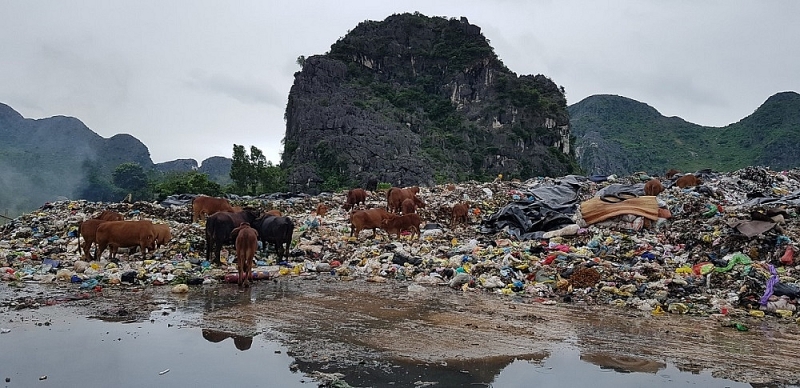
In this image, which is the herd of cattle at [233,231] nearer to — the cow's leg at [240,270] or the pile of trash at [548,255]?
the cow's leg at [240,270]

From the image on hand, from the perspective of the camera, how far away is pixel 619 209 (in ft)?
37.9

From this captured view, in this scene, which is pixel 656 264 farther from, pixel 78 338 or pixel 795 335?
pixel 78 338

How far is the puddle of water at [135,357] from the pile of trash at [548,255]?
210 cm

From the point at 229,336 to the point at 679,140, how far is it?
282 ft

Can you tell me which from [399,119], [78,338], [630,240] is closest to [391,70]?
[399,119]

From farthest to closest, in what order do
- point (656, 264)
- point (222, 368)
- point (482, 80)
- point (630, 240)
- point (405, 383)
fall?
point (482, 80) → point (630, 240) → point (656, 264) → point (222, 368) → point (405, 383)

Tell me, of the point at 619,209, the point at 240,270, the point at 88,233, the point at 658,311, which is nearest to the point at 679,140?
the point at 619,209

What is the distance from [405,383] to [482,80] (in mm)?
80374

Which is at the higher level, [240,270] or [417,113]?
[417,113]

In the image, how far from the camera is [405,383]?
12.8ft

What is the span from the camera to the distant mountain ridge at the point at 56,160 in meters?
50.2

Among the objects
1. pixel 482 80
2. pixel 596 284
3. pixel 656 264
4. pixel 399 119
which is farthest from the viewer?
pixel 482 80

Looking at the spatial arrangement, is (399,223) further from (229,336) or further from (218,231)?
(229,336)

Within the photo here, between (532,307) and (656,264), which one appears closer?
(532,307)
